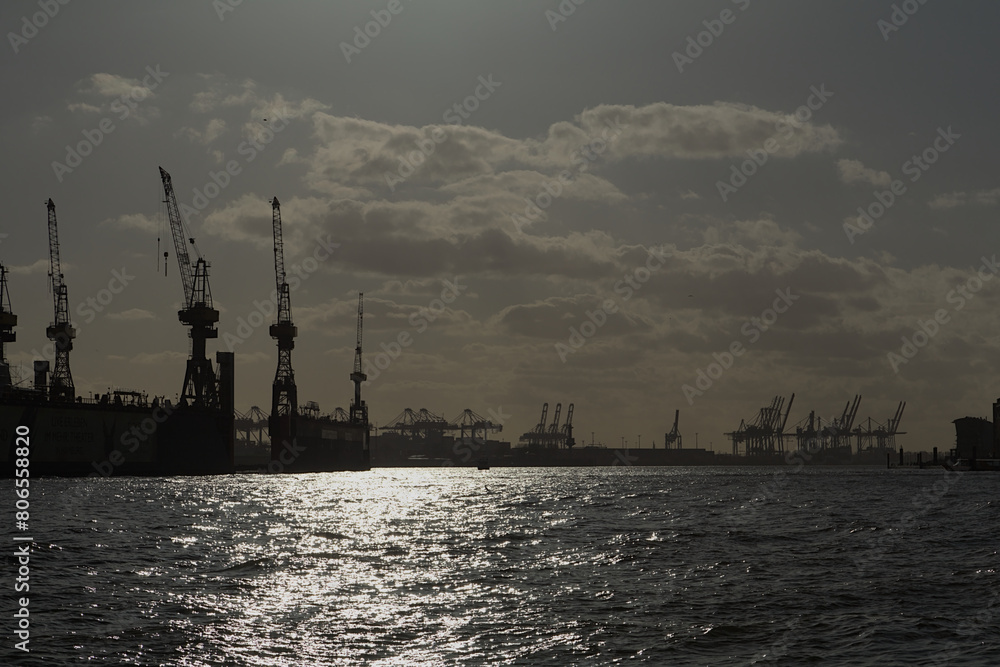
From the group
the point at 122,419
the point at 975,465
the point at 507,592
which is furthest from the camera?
the point at 975,465

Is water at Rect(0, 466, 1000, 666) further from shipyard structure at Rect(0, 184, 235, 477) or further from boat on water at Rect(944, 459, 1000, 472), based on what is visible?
boat on water at Rect(944, 459, 1000, 472)

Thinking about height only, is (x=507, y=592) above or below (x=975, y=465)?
above

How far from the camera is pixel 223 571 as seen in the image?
33594 millimetres

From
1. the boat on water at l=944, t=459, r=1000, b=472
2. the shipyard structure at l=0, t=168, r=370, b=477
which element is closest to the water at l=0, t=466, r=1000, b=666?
the shipyard structure at l=0, t=168, r=370, b=477

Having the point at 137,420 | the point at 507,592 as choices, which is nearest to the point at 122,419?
the point at 137,420

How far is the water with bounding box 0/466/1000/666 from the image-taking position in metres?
21.9

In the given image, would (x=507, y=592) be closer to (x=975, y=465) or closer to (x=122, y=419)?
(x=122, y=419)

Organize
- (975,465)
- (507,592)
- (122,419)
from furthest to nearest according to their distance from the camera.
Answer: (975,465), (122,419), (507,592)

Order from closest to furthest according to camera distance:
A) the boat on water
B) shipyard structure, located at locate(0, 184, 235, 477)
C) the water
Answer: the water < shipyard structure, located at locate(0, 184, 235, 477) < the boat on water

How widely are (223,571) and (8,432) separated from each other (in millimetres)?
87542

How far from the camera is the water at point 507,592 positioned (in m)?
21.9

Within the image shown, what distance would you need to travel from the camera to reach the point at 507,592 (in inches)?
1176

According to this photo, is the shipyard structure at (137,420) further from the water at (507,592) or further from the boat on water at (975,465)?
A: the boat on water at (975,465)

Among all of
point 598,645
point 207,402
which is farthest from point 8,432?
point 598,645
